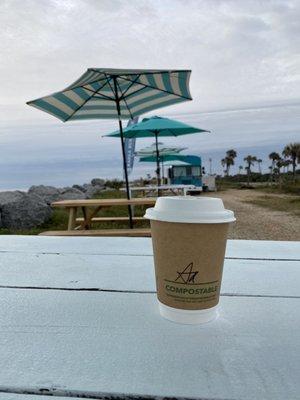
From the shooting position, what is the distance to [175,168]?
2152 centimetres

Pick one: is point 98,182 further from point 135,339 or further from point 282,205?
point 135,339

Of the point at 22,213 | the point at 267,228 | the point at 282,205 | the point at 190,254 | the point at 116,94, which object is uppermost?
the point at 116,94

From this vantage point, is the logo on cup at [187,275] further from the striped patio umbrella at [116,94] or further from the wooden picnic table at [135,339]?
the striped patio umbrella at [116,94]

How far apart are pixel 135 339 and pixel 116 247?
712mm

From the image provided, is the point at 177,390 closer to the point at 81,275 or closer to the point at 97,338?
the point at 97,338

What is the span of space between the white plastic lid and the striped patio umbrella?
372cm

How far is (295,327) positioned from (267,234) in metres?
7.20

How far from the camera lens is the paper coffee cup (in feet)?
2.07

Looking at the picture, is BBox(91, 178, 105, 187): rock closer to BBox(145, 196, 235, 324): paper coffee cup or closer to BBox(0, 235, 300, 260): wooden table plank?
BBox(0, 235, 300, 260): wooden table plank

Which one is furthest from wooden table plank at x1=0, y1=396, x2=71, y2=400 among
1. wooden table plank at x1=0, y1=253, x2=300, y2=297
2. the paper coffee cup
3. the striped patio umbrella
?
the striped patio umbrella

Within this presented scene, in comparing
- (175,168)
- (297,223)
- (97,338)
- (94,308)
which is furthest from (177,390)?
(175,168)

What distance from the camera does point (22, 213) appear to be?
7.38m

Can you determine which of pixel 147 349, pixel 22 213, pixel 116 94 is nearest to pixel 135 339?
pixel 147 349

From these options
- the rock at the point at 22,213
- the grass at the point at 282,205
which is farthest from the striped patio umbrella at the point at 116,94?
the grass at the point at 282,205
